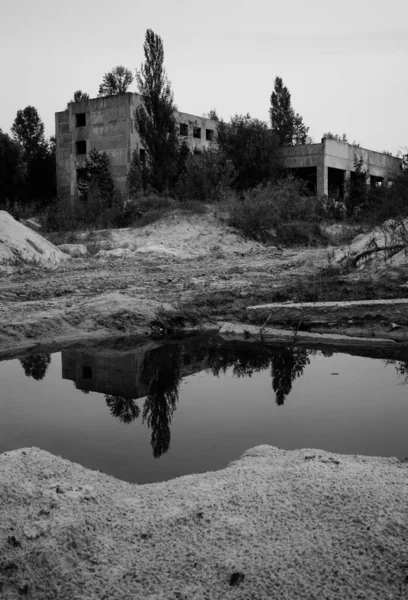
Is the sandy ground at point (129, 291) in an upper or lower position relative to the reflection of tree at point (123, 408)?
upper

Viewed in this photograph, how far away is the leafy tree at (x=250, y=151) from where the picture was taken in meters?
28.0

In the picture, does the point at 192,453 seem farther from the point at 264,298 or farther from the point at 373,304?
the point at 264,298

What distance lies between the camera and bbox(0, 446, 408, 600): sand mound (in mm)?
1830

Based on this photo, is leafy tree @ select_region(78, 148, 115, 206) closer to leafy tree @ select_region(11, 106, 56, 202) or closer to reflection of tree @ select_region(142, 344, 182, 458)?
leafy tree @ select_region(11, 106, 56, 202)

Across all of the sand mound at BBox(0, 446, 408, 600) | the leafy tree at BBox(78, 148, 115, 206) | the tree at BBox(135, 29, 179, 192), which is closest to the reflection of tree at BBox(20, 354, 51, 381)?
the sand mound at BBox(0, 446, 408, 600)

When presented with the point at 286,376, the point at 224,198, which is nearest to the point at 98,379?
the point at 286,376

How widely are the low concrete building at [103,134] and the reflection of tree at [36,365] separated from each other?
22960 millimetres

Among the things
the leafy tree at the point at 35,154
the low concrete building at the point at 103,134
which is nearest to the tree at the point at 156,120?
the low concrete building at the point at 103,134

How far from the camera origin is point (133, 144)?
92.3 ft

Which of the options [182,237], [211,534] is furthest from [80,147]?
[211,534]

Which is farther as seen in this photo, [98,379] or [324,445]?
[98,379]

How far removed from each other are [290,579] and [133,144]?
91.1ft

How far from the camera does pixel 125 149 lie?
92.2 feet

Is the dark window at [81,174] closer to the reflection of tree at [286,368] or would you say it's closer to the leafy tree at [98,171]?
the leafy tree at [98,171]
